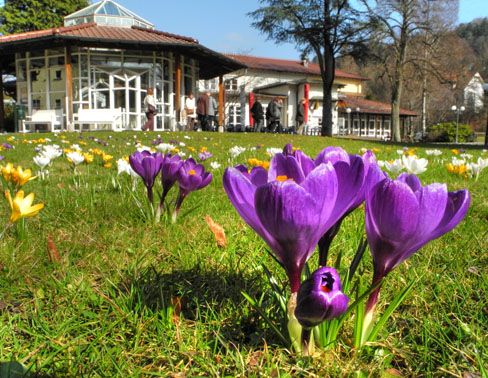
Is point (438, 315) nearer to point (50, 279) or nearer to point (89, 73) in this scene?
point (50, 279)

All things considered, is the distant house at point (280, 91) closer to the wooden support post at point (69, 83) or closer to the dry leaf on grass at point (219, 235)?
the wooden support post at point (69, 83)

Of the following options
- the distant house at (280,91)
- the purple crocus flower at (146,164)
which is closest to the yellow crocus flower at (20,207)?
the purple crocus flower at (146,164)

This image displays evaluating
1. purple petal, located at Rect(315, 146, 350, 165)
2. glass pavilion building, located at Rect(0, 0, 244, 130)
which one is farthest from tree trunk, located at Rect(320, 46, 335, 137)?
purple petal, located at Rect(315, 146, 350, 165)

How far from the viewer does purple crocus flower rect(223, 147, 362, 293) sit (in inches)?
23.6

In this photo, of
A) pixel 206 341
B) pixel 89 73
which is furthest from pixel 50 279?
pixel 89 73

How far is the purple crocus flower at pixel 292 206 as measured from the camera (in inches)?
23.6

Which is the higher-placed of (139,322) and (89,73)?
(89,73)

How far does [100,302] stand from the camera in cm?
123

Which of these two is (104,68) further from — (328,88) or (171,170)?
(171,170)

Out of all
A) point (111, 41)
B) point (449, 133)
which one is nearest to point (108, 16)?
point (111, 41)

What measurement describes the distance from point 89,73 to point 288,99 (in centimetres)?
2025

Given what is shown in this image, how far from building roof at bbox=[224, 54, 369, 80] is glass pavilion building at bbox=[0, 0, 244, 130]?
15787 millimetres

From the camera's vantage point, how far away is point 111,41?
16.9 metres

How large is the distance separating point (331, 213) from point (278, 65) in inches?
1567
